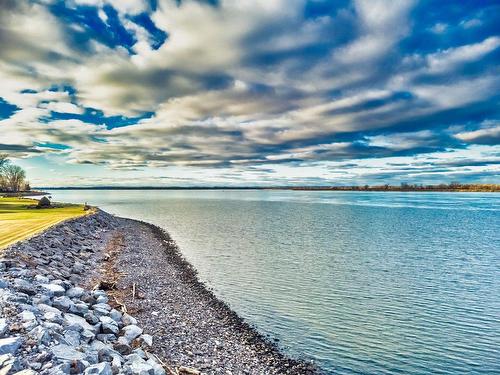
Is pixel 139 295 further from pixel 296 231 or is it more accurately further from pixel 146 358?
pixel 296 231

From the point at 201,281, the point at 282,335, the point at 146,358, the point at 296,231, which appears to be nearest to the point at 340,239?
the point at 296,231

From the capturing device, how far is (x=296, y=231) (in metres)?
57.1

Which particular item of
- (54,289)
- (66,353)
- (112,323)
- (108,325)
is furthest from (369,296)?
(66,353)

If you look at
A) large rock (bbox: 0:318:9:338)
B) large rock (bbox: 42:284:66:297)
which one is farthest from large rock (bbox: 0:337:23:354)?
large rock (bbox: 42:284:66:297)

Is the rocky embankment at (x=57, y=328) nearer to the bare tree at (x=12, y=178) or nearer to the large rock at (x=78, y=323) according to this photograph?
the large rock at (x=78, y=323)

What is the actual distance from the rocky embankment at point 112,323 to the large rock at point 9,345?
0.02 metres

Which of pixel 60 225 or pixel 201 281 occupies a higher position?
pixel 60 225

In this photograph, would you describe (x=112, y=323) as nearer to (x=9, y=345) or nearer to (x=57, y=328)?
(x=57, y=328)

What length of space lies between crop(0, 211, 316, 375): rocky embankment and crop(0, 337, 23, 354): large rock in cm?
2

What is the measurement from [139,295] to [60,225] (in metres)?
19.5

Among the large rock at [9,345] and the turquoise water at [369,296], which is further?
the turquoise water at [369,296]

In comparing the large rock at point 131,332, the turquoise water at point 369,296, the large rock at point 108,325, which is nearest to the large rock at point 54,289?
the large rock at point 108,325

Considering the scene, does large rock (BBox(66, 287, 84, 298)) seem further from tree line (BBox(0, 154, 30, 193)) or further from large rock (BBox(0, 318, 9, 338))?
tree line (BBox(0, 154, 30, 193))

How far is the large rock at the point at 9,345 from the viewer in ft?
29.3
